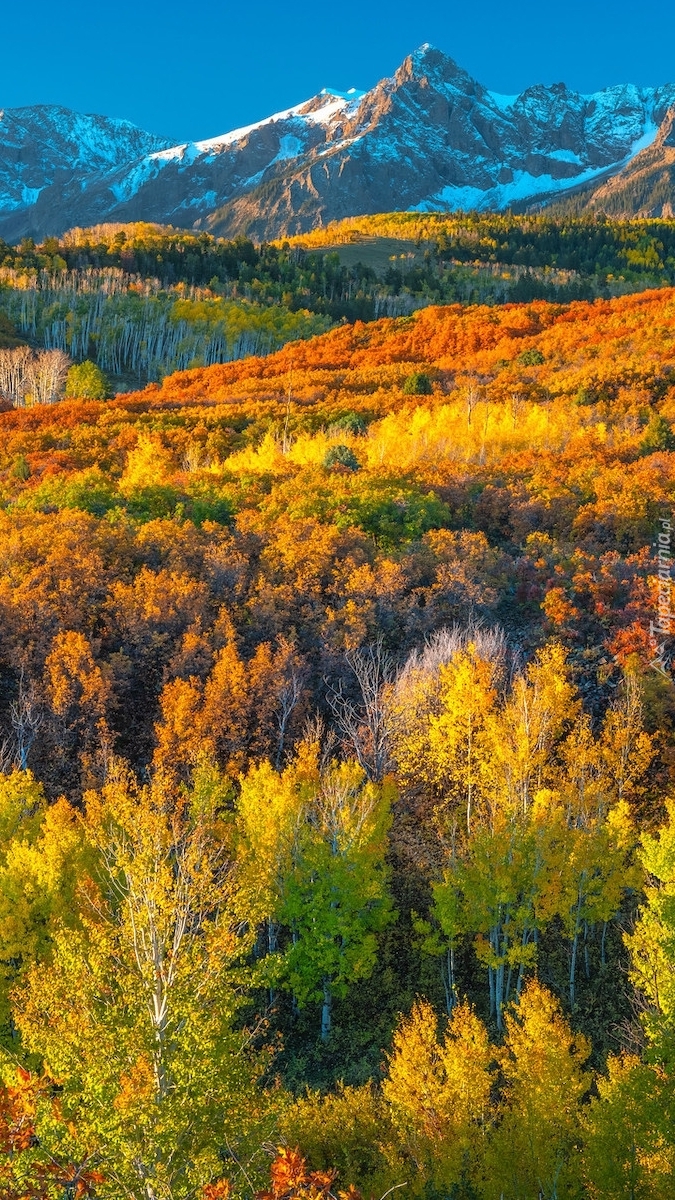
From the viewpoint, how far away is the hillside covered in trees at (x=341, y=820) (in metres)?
13.1

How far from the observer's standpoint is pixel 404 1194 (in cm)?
1606

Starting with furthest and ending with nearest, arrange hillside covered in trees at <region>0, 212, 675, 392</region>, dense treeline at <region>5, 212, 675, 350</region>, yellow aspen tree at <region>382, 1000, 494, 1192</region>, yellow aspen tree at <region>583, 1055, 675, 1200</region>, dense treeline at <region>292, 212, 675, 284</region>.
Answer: dense treeline at <region>292, 212, 675, 284</region>, dense treeline at <region>5, 212, 675, 350</region>, hillside covered in trees at <region>0, 212, 675, 392</region>, yellow aspen tree at <region>382, 1000, 494, 1192</region>, yellow aspen tree at <region>583, 1055, 675, 1200</region>

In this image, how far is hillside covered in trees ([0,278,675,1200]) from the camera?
13.1 metres

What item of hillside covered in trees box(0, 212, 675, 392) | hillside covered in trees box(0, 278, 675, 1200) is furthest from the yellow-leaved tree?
hillside covered in trees box(0, 212, 675, 392)

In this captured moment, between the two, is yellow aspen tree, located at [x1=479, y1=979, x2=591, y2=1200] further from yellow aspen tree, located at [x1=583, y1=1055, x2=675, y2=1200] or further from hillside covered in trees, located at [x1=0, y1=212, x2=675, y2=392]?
hillside covered in trees, located at [x1=0, y1=212, x2=675, y2=392]

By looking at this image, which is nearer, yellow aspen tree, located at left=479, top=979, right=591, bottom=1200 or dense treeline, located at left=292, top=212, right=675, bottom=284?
yellow aspen tree, located at left=479, top=979, right=591, bottom=1200

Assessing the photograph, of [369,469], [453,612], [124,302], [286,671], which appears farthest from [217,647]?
[124,302]

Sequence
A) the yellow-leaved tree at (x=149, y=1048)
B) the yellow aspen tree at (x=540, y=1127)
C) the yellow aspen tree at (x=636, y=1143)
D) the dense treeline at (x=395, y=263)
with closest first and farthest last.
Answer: the yellow-leaved tree at (x=149, y=1048) < the yellow aspen tree at (x=636, y=1143) < the yellow aspen tree at (x=540, y=1127) < the dense treeline at (x=395, y=263)

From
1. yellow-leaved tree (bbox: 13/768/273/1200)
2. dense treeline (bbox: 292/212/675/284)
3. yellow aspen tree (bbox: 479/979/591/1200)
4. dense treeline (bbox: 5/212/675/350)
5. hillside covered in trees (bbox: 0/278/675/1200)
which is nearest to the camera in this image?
yellow-leaved tree (bbox: 13/768/273/1200)

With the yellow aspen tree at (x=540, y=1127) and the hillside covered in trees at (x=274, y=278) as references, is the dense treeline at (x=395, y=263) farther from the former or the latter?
the yellow aspen tree at (x=540, y=1127)

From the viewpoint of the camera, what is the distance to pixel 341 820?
2206 centimetres

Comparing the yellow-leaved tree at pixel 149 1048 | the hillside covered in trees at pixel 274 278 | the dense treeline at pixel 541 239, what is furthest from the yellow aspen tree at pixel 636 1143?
the dense treeline at pixel 541 239

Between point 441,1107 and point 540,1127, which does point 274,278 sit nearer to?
point 441,1107

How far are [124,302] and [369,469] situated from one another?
256ft
